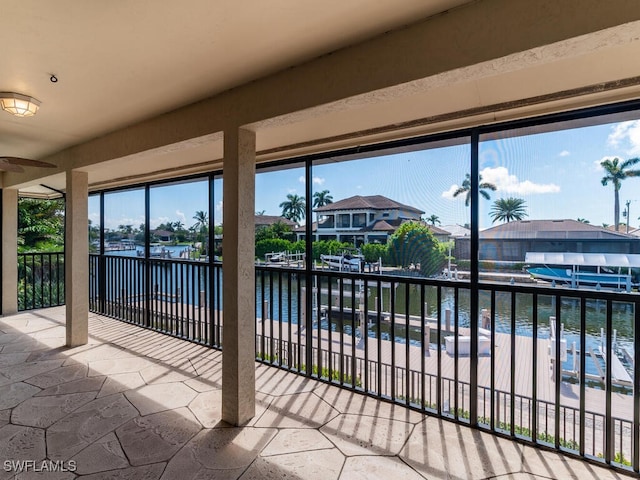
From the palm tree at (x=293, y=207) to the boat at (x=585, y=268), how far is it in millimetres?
1940

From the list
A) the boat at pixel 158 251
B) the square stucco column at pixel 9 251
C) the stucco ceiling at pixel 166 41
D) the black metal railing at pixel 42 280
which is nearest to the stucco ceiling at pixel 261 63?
the stucco ceiling at pixel 166 41

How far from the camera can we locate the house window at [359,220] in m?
2.86

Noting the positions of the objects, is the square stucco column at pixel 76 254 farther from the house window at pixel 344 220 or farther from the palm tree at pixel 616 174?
the palm tree at pixel 616 174

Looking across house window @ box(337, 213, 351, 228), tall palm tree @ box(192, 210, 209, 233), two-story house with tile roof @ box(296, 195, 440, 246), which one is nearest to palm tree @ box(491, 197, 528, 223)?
two-story house with tile roof @ box(296, 195, 440, 246)

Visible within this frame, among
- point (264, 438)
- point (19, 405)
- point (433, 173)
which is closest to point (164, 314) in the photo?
point (19, 405)

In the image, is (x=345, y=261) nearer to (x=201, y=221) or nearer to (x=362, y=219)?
(x=362, y=219)

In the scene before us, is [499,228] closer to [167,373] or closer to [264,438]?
[264,438]

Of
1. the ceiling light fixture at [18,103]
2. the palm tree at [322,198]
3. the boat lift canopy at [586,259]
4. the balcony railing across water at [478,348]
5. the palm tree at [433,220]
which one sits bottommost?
the balcony railing across water at [478,348]

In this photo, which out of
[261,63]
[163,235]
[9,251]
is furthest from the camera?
[9,251]

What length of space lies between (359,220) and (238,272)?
1.19 m

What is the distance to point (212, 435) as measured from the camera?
2.15 m

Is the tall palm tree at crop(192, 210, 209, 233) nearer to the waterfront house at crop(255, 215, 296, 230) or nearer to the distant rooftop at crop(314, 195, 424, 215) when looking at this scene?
the waterfront house at crop(255, 215, 296, 230)

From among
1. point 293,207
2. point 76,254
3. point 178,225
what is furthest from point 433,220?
point 76,254

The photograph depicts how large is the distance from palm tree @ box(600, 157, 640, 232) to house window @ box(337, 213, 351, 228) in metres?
1.79
